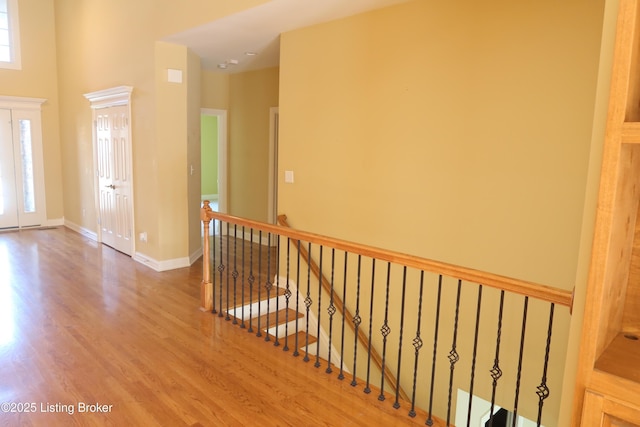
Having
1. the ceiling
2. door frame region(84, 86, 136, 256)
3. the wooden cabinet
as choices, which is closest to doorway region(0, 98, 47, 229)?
door frame region(84, 86, 136, 256)

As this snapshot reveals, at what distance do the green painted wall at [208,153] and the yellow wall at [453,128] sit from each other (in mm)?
7768

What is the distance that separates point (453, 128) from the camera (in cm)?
349

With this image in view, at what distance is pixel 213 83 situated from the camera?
7.16 metres

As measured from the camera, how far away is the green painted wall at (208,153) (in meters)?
12.1

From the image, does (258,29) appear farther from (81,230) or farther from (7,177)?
(7,177)

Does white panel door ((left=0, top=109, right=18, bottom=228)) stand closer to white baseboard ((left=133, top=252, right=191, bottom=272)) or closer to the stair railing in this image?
white baseboard ((left=133, top=252, right=191, bottom=272))

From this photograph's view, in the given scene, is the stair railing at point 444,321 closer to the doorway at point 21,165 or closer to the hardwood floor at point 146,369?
the hardwood floor at point 146,369

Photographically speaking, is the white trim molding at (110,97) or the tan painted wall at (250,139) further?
the tan painted wall at (250,139)

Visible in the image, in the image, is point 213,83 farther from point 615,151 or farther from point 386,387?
point 615,151

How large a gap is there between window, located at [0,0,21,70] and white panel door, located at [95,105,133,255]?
2.48 metres

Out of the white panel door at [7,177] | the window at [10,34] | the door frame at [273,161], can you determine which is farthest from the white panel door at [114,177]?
the window at [10,34]

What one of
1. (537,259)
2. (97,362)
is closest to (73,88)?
(97,362)

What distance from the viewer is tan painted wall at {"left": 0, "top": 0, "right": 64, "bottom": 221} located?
25.5ft

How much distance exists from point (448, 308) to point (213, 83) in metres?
5.33
